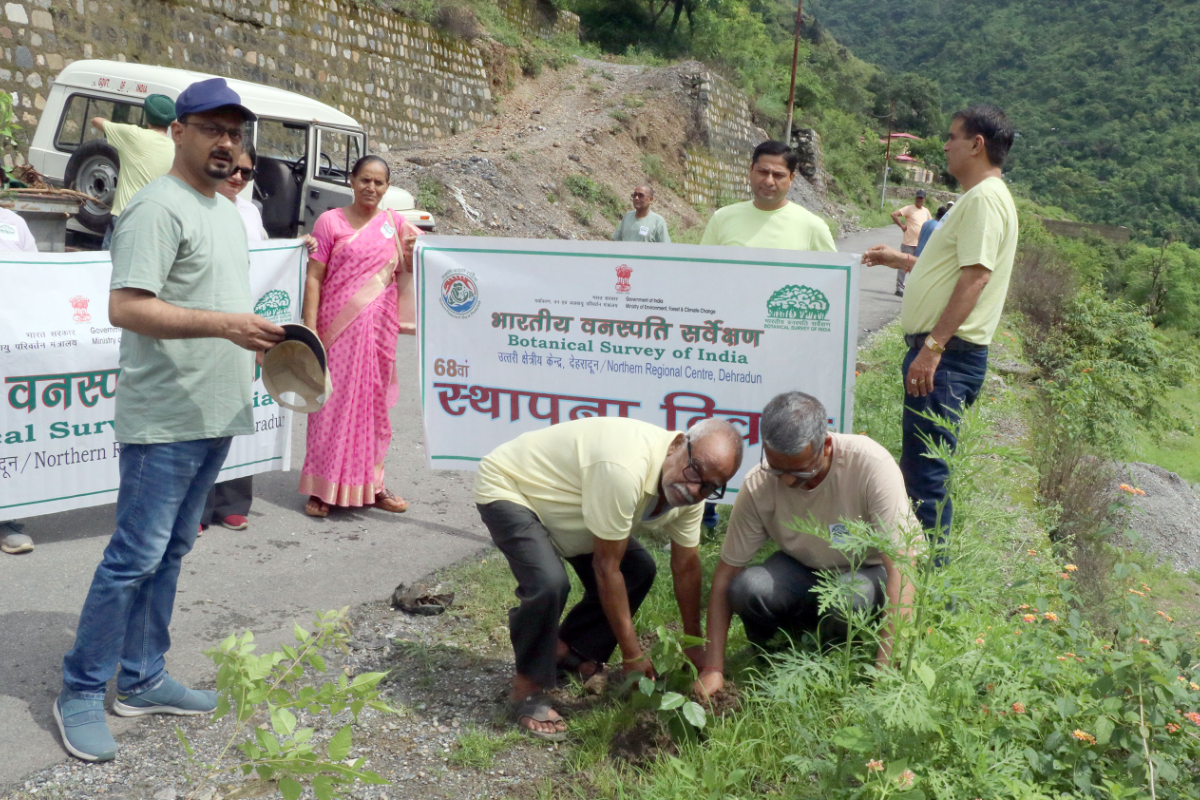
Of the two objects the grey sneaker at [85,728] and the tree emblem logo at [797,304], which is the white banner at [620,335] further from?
the grey sneaker at [85,728]

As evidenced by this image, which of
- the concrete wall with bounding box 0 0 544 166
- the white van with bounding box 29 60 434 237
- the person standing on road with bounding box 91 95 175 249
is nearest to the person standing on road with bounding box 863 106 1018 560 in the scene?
the person standing on road with bounding box 91 95 175 249

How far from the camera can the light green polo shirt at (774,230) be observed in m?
4.75

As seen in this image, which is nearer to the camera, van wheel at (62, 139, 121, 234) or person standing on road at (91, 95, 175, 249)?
person standing on road at (91, 95, 175, 249)

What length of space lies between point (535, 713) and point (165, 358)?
62.7 inches

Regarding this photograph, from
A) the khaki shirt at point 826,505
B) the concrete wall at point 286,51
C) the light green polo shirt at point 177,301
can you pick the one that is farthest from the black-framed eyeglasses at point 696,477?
the concrete wall at point 286,51

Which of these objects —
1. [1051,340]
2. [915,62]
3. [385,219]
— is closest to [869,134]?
[1051,340]

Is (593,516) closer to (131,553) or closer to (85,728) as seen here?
(131,553)

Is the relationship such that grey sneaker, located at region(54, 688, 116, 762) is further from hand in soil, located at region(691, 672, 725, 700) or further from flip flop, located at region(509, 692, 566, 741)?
hand in soil, located at region(691, 672, 725, 700)

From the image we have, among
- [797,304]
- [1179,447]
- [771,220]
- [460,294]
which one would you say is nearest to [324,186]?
[460,294]

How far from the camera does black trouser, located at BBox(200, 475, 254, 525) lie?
Result: 4867 mm

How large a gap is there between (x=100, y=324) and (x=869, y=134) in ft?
160

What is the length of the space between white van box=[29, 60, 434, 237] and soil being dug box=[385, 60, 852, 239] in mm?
2961

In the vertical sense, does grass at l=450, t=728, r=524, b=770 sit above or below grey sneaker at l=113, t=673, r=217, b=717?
below

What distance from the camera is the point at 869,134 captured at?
4888 centimetres
